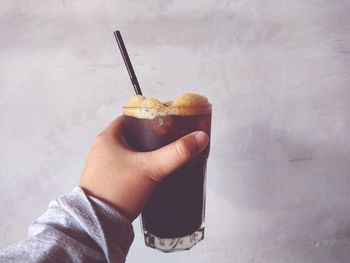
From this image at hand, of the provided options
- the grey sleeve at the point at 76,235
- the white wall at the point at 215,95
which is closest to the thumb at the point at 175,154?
the grey sleeve at the point at 76,235

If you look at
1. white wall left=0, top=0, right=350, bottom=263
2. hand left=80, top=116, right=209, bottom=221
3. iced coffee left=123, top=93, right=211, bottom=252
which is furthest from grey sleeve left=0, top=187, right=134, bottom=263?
white wall left=0, top=0, right=350, bottom=263

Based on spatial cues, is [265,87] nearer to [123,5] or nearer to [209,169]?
[209,169]

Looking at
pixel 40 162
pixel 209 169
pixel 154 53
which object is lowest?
pixel 209 169

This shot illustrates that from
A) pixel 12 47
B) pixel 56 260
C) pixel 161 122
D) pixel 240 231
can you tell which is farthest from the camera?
pixel 240 231

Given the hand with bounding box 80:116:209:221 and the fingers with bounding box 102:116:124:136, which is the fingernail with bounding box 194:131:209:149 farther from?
the fingers with bounding box 102:116:124:136

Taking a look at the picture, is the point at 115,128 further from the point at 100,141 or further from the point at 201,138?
the point at 201,138

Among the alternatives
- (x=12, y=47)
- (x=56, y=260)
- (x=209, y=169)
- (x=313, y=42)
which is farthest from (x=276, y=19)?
(x=56, y=260)

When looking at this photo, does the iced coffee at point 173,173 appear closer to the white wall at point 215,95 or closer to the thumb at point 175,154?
the thumb at point 175,154
